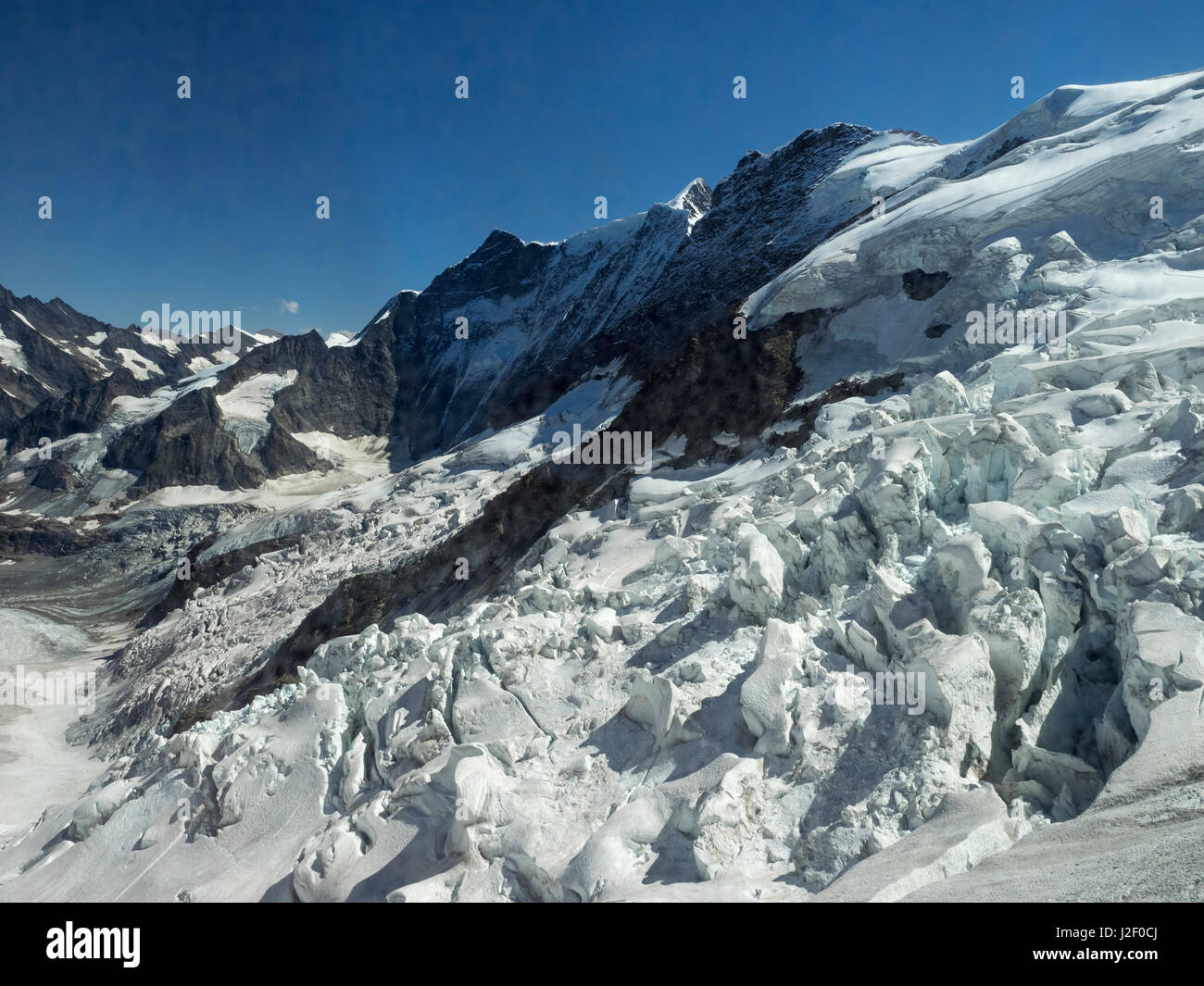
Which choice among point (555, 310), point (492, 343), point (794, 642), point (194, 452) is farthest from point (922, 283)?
point (492, 343)

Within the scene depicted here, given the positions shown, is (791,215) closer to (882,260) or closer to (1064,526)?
(882,260)

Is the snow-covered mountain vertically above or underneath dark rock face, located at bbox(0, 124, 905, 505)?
underneath

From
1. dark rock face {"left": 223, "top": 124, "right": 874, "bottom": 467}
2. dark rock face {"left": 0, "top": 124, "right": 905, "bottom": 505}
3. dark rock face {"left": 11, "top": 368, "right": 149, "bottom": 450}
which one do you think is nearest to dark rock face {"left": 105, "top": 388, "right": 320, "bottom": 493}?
dark rock face {"left": 0, "top": 124, "right": 905, "bottom": 505}

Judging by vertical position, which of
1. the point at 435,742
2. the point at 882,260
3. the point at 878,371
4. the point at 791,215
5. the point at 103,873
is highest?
the point at 791,215

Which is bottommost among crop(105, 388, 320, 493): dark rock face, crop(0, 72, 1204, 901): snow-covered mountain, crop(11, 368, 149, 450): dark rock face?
crop(0, 72, 1204, 901): snow-covered mountain

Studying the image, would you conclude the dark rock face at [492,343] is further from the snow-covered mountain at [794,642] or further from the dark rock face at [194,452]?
the snow-covered mountain at [794,642]

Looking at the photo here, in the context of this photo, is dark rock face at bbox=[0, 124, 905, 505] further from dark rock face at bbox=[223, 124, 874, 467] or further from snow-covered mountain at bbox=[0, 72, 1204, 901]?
snow-covered mountain at bbox=[0, 72, 1204, 901]

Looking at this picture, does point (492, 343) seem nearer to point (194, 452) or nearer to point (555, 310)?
point (555, 310)

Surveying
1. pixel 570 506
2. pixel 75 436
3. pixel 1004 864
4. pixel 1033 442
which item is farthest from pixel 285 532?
pixel 75 436
